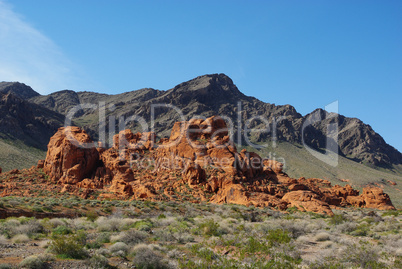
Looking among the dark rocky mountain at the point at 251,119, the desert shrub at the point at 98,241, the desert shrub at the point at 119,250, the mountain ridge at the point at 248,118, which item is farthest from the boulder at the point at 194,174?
the dark rocky mountain at the point at 251,119

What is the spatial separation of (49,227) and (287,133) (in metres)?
128

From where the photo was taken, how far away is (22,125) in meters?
107

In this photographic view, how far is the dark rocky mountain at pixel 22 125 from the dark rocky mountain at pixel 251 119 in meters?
23.6

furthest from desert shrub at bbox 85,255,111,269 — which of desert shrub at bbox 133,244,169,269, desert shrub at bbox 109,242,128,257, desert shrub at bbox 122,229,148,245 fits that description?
desert shrub at bbox 122,229,148,245

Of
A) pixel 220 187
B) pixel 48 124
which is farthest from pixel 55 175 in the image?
pixel 48 124

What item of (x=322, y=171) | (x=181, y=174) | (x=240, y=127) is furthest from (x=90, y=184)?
(x=240, y=127)

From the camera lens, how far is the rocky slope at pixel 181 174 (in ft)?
120

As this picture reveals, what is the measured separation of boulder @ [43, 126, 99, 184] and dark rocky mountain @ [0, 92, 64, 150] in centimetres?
6032

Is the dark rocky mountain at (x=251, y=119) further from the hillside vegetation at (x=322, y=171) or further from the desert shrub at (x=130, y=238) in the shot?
the desert shrub at (x=130, y=238)

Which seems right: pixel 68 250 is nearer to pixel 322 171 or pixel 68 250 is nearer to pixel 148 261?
pixel 148 261

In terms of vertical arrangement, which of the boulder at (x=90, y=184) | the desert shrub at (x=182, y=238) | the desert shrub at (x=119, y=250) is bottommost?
the boulder at (x=90, y=184)

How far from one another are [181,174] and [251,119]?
111441 mm

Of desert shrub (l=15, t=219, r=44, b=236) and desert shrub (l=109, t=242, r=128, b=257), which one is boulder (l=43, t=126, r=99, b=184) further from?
desert shrub (l=109, t=242, r=128, b=257)

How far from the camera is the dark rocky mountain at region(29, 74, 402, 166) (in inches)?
5443
